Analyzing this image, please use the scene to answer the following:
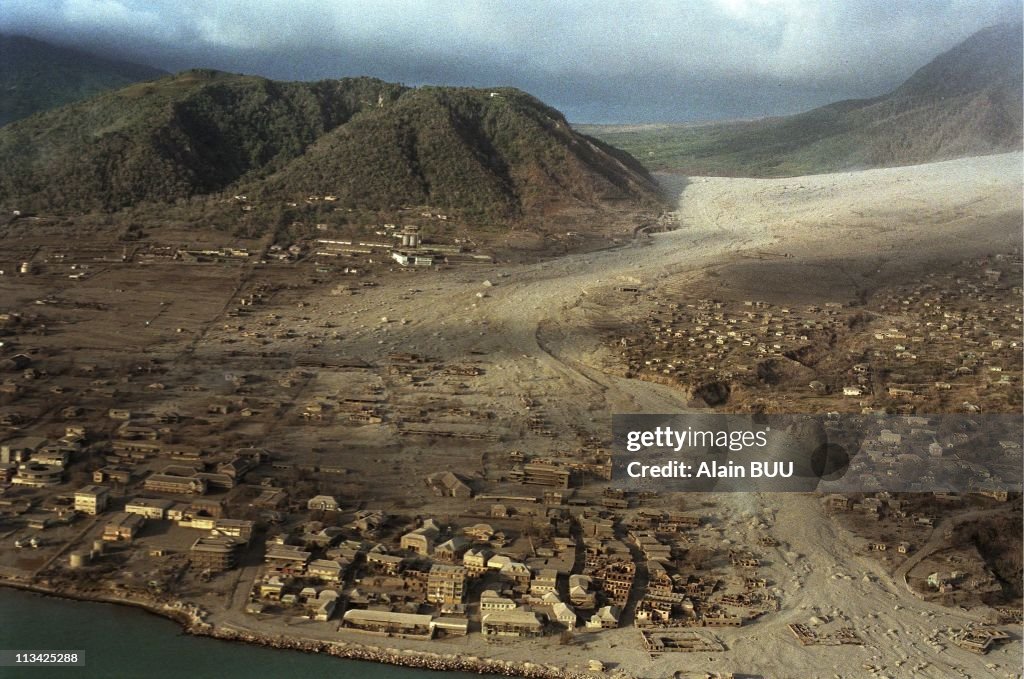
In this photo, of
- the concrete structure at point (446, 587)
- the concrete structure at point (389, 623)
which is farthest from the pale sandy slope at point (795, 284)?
the concrete structure at point (446, 587)

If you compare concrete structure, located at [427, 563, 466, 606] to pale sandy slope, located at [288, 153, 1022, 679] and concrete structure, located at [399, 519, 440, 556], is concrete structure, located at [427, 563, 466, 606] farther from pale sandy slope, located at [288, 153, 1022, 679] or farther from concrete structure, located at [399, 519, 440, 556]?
pale sandy slope, located at [288, 153, 1022, 679]

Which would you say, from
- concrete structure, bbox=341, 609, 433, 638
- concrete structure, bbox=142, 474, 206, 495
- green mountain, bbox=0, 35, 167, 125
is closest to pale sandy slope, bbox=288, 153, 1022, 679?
concrete structure, bbox=341, 609, 433, 638

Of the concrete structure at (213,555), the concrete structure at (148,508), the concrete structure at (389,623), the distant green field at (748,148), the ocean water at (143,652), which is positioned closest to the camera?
the ocean water at (143,652)

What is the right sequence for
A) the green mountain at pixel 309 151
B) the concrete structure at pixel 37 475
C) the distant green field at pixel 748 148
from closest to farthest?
the concrete structure at pixel 37 475
the green mountain at pixel 309 151
the distant green field at pixel 748 148

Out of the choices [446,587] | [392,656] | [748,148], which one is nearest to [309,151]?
[446,587]

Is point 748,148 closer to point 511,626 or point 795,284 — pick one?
point 795,284

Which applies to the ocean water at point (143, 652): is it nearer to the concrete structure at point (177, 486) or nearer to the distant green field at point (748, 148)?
the concrete structure at point (177, 486)

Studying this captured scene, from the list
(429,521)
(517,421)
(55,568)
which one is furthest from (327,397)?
(55,568)
